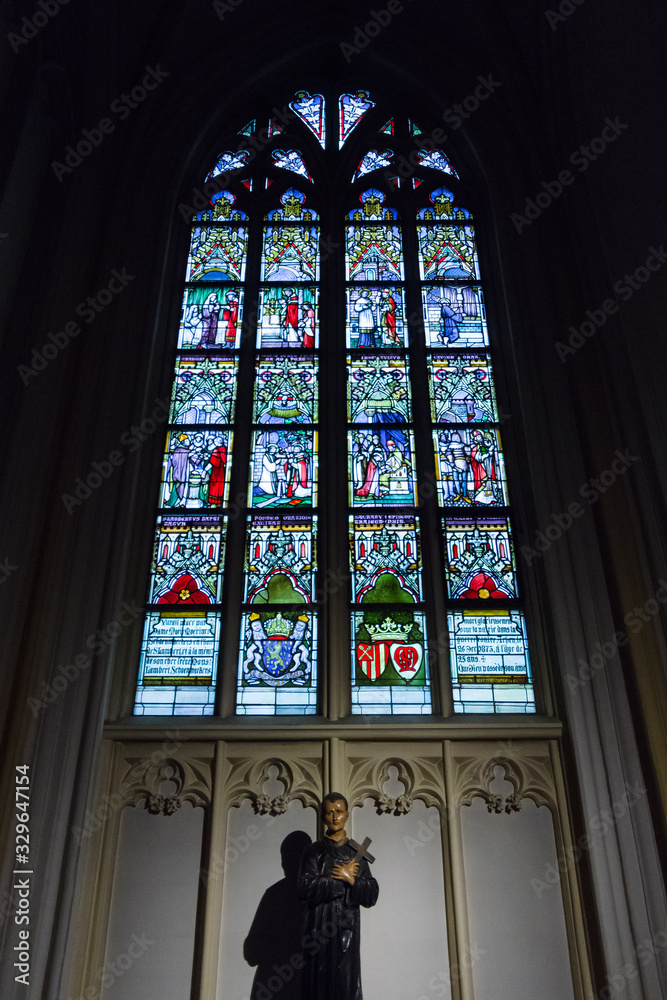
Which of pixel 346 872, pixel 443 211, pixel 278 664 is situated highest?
pixel 443 211

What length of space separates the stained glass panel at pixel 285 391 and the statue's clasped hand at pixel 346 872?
320cm

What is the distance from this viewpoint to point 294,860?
445 cm

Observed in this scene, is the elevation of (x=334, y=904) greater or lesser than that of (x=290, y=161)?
lesser

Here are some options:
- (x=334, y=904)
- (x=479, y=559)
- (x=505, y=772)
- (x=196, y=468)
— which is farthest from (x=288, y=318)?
(x=334, y=904)

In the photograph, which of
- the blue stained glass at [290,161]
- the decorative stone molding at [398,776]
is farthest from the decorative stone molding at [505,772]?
the blue stained glass at [290,161]

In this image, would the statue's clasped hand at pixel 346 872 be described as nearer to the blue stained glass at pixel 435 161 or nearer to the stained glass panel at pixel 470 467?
the stained glass panel at pixel 470 467

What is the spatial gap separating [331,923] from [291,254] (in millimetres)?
5150

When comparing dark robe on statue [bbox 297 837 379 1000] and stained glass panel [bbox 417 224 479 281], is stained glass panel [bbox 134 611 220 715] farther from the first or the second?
stained glass panel [bbox 417 224 479 281]

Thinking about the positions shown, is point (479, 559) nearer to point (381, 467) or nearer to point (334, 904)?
point (381, 467)

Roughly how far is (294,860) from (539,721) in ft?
5.04

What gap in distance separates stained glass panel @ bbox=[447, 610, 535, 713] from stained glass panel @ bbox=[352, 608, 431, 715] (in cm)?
20

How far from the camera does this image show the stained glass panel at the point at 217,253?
23.1 ft

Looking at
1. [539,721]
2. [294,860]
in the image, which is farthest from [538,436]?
[294,860]

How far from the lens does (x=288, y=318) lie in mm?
6730
